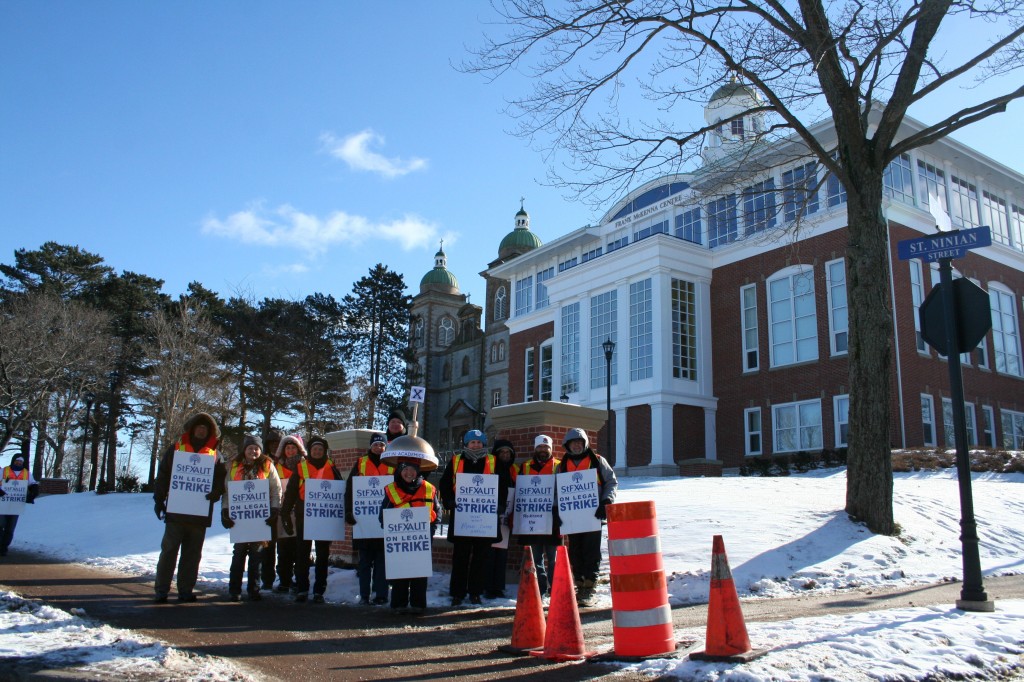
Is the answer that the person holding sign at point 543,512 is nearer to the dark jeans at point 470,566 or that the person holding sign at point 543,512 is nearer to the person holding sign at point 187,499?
the dark jeans at point 470,566

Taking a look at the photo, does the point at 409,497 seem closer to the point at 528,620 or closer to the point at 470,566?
the point at 470,566

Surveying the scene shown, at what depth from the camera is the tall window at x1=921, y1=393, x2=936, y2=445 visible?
1079 inches

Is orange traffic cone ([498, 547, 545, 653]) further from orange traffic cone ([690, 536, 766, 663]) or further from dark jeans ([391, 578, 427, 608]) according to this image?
dark jeans ([391, 578, 427, 608])

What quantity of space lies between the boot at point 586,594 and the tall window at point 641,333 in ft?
78.9

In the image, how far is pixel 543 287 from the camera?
144 ft

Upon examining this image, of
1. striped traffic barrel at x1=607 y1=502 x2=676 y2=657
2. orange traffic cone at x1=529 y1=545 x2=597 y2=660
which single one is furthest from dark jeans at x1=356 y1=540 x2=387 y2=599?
striped traffic barrel at x1=607 y1=502 x2=676 y2=657

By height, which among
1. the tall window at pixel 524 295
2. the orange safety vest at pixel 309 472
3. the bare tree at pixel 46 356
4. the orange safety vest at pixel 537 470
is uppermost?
the tall window at pixel 524 295

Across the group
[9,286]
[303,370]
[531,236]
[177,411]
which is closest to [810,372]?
[303,370]

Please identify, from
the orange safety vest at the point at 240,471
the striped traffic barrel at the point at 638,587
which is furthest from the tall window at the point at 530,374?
the striped traffic barrel at the point at 638,587

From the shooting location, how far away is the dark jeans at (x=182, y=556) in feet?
27.2

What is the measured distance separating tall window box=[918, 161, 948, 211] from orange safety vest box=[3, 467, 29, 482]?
2936 cm

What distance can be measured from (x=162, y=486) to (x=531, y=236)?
56.4m

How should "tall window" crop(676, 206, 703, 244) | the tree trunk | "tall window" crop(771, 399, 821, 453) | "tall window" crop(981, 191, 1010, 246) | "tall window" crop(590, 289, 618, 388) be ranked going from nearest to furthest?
the tree trunk, "tall window" crop(771, 399, 821, 453), "tall window" crop(981, 191, 1010, 246), "tall window" crop(590, 289, 618, 388), "tall window" crop(676, 206, 703, 244)

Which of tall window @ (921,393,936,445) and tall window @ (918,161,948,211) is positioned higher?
tall window @ (918,161,948,211)
